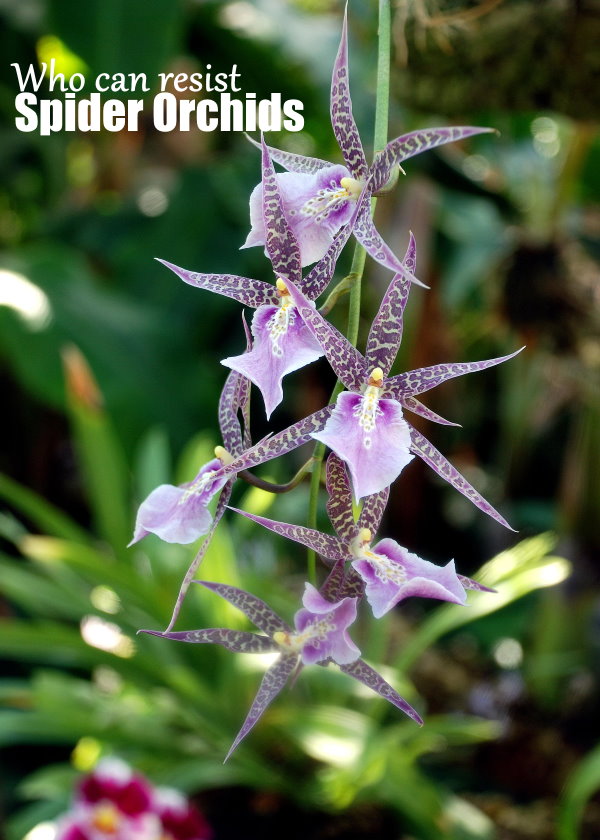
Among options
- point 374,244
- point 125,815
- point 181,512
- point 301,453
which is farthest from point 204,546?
point 301,453

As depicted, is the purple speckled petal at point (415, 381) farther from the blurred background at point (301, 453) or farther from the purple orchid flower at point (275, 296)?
the blurred background at point (301, 453)

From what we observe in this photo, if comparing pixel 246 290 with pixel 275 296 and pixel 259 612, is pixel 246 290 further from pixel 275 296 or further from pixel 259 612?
pixel 259 612

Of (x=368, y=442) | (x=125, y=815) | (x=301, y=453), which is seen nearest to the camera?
(x=368, y=442)

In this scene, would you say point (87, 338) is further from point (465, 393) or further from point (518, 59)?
point (465, 393)

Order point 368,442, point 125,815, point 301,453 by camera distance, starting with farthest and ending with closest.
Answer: point 301,453, point 125,815, point 368,442

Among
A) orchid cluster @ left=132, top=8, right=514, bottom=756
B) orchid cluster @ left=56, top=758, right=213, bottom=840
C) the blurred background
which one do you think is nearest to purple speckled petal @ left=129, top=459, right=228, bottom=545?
orchid cluster @ left=132, top=8, right=514, bottom=756

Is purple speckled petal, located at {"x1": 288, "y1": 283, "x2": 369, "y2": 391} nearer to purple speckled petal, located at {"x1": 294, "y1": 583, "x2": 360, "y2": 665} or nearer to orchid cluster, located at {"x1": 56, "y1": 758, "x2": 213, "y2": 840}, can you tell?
purple speckled petal, located at {"x1": 294, "y1": 583, "x2": 360, "y2": 665}

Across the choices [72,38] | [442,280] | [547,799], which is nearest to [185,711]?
[547,799]
